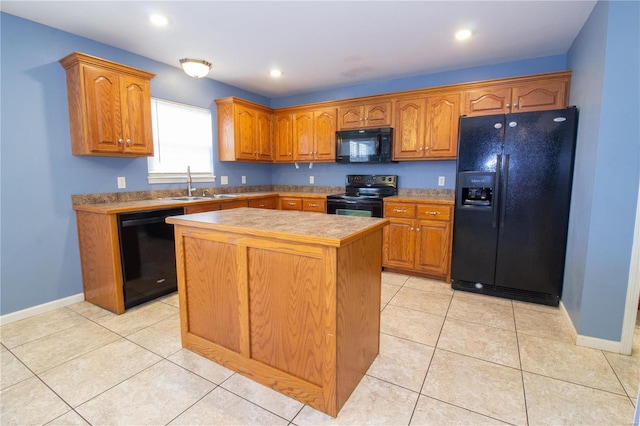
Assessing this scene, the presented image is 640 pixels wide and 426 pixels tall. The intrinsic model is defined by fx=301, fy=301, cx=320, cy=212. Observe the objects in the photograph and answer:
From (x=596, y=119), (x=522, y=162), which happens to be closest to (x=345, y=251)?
(x=596, y=119)

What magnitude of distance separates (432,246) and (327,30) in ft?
8.17

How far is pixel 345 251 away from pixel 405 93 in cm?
296

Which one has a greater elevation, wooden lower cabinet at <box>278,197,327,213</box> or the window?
the window

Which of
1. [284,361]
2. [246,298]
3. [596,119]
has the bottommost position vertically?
[284,361]

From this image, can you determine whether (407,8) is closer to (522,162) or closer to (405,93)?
(405,93)

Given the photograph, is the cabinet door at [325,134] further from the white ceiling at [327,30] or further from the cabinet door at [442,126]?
the cabinet door at [442,126]

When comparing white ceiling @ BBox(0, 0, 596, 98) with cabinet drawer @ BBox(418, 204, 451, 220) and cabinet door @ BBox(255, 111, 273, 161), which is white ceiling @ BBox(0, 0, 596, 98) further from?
cabinet drawer @ BBox(418, 204, 451, 220)

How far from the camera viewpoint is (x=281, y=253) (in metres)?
1.60

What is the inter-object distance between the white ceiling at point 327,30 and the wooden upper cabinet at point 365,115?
0.45m

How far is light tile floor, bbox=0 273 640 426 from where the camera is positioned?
1.54 m

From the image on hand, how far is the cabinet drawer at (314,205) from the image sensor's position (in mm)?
4219

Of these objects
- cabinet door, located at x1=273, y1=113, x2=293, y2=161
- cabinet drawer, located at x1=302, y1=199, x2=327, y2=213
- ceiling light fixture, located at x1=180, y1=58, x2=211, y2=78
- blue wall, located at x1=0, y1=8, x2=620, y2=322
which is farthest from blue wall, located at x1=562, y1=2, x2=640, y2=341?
cabinet door, located at x1=273, y1=113, x2=293, y2=161

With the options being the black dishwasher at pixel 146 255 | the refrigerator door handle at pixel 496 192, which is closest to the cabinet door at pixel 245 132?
the black dishwasher at pixel 146 255

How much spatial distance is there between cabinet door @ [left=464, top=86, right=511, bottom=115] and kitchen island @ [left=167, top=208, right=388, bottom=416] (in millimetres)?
2406
